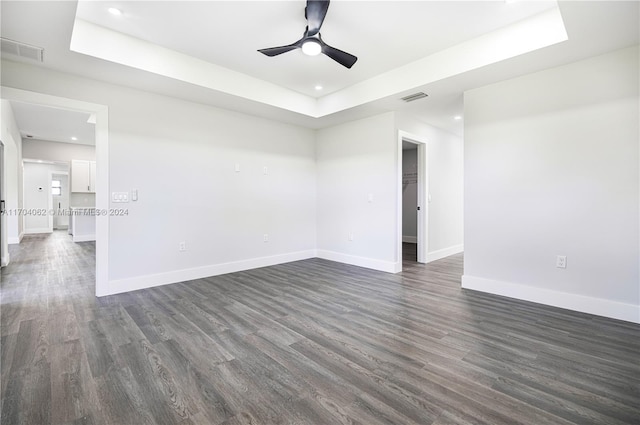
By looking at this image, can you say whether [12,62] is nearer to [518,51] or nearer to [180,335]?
[180,335]

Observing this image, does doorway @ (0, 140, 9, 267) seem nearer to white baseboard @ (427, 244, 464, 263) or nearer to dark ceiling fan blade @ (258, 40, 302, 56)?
dark ceiling fan blade @ (258, 40, 302, 56)

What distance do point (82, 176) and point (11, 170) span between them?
203 cm

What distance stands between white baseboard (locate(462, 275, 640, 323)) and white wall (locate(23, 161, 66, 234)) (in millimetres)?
12324

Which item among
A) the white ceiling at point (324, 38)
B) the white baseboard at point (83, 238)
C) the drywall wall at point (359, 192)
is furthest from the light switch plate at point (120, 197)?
the white baseboard at point (83, 238)

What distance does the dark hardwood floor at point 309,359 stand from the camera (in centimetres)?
155

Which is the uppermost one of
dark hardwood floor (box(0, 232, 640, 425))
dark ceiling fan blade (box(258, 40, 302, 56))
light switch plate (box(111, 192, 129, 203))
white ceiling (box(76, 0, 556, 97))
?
white ceiling (box(76, 0, 556, 97))

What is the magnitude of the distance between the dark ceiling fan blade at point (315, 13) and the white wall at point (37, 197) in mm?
11186

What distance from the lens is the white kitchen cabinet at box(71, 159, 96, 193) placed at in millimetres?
8125

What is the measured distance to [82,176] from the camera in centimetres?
823

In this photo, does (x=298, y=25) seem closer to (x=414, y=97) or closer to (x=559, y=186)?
(x=414, y=97)

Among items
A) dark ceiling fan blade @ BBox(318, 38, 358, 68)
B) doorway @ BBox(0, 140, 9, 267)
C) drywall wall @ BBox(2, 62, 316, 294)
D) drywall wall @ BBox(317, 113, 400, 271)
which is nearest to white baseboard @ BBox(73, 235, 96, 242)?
doorway @ BBox(0, 140, 9, 267)

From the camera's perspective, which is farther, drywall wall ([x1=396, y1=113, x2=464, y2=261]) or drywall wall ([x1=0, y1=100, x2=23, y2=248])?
drywall wall ([x1=396, y1=113, x2=464, y2=261])

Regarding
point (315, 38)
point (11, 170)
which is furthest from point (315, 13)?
point (11, 170)

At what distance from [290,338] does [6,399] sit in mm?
1672
